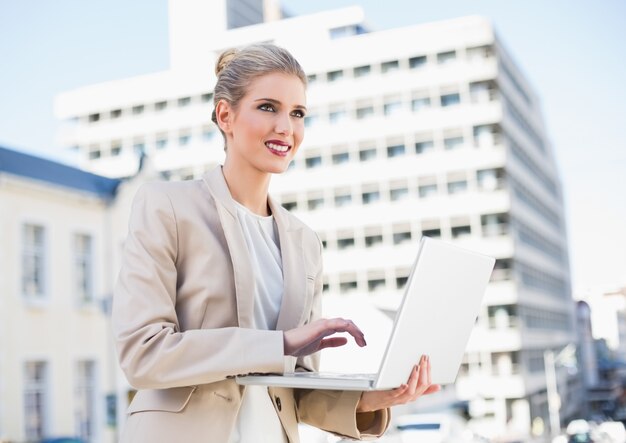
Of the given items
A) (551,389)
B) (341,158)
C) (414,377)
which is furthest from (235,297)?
(551,389)

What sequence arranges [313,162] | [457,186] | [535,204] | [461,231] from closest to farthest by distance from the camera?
[461,231], [457,186], [313,162], [535,204]

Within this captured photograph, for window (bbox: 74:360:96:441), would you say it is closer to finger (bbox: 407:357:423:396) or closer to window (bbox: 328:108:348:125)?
finger (bbox: 407:357:423:396)

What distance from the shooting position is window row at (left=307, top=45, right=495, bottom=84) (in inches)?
1986

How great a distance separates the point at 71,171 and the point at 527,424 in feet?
113

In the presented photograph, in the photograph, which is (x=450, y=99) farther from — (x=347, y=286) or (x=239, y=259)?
(x=239, y=259)

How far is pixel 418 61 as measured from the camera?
50906 mm

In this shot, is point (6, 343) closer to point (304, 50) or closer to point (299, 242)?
point (299, 242)

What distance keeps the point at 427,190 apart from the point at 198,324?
48.8m

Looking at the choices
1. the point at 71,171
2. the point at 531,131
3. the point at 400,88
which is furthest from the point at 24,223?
the point at 531,131

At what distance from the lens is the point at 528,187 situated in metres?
58.3

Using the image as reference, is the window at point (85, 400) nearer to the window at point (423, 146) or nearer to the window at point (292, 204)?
the window at point (292, 204)

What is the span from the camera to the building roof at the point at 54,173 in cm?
2023

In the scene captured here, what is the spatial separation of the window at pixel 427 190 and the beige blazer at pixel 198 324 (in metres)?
48.3

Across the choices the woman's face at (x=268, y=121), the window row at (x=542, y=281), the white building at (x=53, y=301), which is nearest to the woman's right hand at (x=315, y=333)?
the woman's face at (x=268, y=121)
